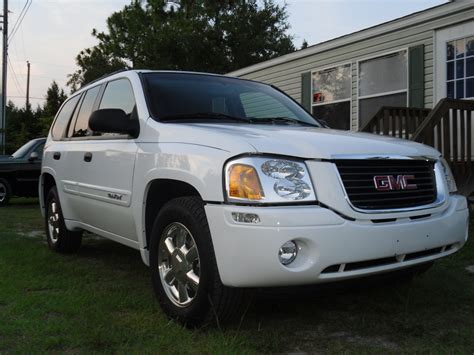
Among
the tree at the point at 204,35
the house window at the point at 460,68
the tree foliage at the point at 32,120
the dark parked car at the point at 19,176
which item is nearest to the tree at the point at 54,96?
the tree foliage at the point at 32,120

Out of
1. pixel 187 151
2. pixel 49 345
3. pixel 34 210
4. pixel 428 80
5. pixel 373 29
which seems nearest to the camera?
pixel 49 345

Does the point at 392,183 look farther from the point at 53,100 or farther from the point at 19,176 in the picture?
the point at 53,100

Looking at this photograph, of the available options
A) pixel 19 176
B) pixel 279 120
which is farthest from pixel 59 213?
pixel 19 176

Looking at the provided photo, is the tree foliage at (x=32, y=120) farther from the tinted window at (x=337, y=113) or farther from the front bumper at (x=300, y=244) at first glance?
the front bumper at (x=300, y=244)

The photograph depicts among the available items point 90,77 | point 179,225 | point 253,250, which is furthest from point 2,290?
point 90,77

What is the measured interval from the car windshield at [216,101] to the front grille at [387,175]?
117 centimetres

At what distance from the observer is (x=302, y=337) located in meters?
2.93

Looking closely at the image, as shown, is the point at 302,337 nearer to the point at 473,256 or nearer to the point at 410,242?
the point at 410,242

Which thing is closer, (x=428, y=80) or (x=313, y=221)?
(x=313, y=221)

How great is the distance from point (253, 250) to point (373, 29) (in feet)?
25.5

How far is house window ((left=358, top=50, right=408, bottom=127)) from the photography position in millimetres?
9047

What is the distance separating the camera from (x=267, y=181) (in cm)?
264

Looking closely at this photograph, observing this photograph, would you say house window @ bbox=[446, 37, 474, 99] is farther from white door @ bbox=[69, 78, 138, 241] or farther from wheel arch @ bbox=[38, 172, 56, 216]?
wheel arch @ bbox=[38, 172, 56, 216]

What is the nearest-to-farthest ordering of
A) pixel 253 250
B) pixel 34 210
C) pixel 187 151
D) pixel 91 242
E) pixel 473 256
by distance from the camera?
pixel 253 250, pixel 187 151, pixel 473 256, pixel 91 242, pixel 34 210
